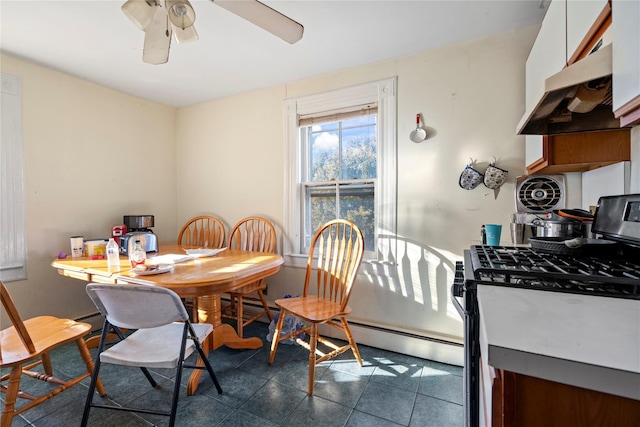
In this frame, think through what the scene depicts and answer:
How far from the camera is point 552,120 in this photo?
1.16 metres

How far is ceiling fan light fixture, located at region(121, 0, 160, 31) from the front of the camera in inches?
43.1

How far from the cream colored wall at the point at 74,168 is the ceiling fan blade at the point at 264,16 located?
2.09 m

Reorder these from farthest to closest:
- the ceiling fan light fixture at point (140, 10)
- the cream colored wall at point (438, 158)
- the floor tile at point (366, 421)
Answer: the cream colored wall at point (438, 158) < the floor tile at point (366, 421) < the ceiling fan light fixture at point (140, 10)

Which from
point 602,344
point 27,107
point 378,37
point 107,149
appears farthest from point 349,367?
point 27,107

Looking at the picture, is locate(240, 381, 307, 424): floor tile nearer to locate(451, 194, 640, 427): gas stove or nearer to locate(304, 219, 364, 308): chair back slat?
locate(304, 219, 364, 308): chair back slat

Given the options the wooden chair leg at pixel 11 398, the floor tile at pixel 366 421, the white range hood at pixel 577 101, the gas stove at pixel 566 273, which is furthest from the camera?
the floor tile at pixel 366 421

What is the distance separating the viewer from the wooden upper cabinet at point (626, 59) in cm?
67

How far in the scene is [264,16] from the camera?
1.24 m

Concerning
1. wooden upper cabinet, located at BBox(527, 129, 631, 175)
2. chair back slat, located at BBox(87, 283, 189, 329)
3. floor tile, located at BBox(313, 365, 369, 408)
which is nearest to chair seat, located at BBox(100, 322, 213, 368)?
chair back slat, located at BBox(87, 283, 189, 329)

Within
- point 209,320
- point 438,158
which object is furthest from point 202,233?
point 438,158

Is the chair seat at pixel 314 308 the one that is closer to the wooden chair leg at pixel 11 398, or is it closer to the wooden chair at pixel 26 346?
the wooden chair at pixel 26 346

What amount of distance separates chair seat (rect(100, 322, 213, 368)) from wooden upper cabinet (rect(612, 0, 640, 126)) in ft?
5.94

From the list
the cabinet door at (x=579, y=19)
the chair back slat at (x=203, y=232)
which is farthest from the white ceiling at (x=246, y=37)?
the chair back slat at (x=203, y=232)

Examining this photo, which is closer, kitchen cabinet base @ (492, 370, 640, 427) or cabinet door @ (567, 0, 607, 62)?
kitchen cabinet base @ (492, 370, 640, 427)
